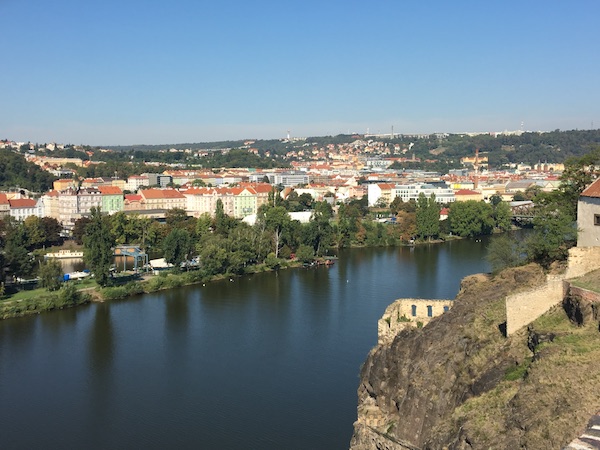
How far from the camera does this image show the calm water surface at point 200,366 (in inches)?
363

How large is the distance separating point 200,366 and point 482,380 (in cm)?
665

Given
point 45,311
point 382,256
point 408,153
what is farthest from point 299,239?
point 408,153

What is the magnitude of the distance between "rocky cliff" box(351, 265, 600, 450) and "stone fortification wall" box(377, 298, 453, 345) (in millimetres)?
260

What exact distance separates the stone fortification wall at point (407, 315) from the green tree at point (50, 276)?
10.4 metres

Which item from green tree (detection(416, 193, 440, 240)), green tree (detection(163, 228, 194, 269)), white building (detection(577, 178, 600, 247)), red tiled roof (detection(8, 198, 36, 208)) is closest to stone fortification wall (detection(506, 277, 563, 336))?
white building (detection(577, 178, 600, 247))

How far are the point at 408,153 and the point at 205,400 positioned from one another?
78480 millimetres

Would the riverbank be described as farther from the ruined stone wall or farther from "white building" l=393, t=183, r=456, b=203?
"white building" l=393, t=183, r=456, b=203

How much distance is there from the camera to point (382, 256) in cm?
2339

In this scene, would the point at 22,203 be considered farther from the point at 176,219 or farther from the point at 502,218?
the point at 502,218

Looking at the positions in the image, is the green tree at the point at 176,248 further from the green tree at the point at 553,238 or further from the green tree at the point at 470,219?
the green tree at the point at 470,219

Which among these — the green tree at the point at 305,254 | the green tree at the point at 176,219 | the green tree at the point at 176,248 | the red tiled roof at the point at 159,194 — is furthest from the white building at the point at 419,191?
the green tree at the point at 176,248

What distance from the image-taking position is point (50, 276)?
1658 cm

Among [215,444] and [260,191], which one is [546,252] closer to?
[215,444]

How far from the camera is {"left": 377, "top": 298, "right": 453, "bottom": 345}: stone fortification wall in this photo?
27.9ft
